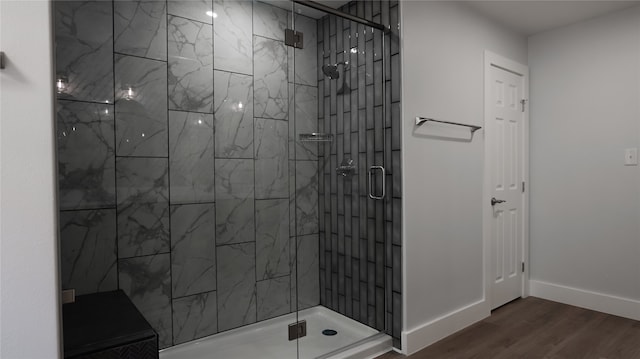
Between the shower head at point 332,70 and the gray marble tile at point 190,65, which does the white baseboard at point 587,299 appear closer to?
the shower head at point 332,70

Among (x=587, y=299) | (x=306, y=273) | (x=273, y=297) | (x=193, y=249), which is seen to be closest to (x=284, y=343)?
(x=273, y=297)

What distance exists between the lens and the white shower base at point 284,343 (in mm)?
2174

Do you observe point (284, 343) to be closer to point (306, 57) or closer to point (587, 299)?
point (306, 57)

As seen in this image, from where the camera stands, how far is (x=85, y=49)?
1769 millimetres

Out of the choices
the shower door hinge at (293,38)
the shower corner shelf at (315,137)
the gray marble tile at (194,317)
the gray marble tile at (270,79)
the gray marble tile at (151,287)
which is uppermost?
the shower door hinge at (293,38)

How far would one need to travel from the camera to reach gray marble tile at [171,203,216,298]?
2119mm

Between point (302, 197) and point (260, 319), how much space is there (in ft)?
2.53

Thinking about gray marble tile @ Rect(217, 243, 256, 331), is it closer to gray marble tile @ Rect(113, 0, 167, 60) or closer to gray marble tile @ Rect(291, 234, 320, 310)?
gray marble tile @ Rect(291, 234, 320, 310)

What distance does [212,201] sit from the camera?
2.14 metres

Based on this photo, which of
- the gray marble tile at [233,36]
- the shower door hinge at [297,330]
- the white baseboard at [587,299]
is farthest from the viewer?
the white baseboard at [587,299]

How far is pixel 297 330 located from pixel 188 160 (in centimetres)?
118

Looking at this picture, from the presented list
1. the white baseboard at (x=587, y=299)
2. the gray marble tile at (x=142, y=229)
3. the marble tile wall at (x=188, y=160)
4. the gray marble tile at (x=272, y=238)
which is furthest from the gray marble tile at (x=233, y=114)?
the white baseboard at (x=587, y=299)

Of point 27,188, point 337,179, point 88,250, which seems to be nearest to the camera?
point 27,188

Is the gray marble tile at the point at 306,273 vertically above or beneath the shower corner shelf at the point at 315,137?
beneath
